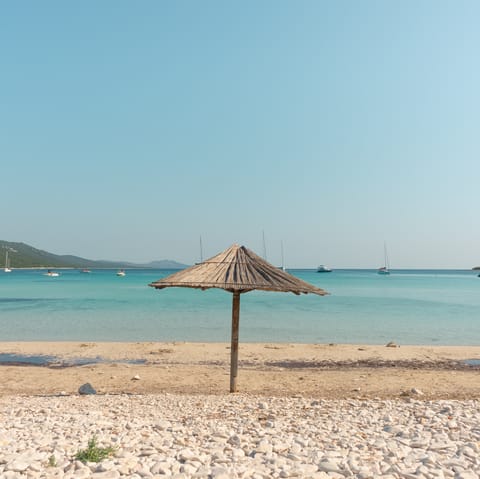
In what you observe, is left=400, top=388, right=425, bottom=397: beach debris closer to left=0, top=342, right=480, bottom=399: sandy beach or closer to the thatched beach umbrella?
left=0, top=342, right=480, bottom=399: sandy beach

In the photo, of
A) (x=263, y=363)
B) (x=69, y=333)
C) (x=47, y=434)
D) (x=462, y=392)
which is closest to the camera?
(x=47, y=434)

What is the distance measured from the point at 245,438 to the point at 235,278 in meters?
3.26

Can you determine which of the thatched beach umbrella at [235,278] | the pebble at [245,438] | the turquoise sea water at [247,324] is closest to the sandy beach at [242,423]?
the pebble at [245,438]

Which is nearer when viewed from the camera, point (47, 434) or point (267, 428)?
point (47, 434)

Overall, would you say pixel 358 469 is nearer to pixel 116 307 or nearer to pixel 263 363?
pixel 263 363

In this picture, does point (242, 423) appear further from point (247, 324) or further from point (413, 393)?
point (247, 324)

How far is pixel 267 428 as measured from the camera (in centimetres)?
602

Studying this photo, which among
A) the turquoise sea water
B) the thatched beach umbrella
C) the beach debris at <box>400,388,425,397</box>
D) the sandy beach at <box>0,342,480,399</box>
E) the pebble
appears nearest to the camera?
the pebble

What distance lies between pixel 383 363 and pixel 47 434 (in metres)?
10.6

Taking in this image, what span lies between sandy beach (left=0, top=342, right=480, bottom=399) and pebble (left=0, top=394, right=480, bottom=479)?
6.85 feet

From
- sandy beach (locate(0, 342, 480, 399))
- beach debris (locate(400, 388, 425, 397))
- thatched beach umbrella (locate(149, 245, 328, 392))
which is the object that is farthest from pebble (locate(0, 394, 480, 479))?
sandy beach (locate(0, 342, 480, 399))

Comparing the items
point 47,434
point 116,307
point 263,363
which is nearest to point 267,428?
point 47,434

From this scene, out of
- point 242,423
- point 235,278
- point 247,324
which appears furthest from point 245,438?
point 247,324

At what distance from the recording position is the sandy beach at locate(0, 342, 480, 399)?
32.3 feet
